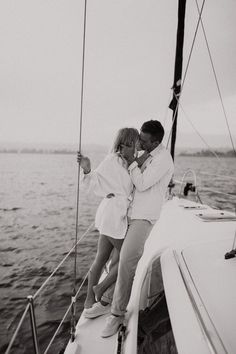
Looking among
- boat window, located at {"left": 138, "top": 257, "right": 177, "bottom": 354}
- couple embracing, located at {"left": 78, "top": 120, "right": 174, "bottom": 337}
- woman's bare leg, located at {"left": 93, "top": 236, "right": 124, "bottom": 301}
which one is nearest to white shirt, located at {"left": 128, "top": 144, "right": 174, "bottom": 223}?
couple embracing, located at {"left": 78, "top": 120, "right": 174, "bottom": 337}

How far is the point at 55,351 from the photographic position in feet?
14.3

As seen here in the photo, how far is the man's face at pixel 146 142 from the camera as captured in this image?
7.94ft

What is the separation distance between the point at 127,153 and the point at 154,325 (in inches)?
52.1

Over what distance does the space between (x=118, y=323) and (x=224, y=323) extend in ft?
3.87

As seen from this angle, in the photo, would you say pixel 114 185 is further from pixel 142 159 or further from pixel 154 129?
pixel 154 129

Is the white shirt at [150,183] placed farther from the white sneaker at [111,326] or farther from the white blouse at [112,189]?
the white sneaker at [111,326]

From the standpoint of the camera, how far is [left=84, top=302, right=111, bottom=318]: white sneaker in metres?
2.42

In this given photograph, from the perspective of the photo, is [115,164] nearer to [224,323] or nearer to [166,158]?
[166,158]

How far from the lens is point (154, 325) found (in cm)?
214

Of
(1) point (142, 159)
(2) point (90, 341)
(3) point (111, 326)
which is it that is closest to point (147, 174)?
(1) point (142, 159)

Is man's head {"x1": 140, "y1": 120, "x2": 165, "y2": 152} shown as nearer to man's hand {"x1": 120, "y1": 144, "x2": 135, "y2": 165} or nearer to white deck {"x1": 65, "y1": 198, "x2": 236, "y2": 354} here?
man's hand {"x1": 120, "y1": 144, "x2": 135, "y2": 165}

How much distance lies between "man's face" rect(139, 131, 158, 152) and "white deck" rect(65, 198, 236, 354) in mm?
833

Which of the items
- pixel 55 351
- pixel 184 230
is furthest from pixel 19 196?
pixel 184 230

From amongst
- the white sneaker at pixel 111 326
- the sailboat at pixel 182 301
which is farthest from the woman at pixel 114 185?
the white sneaker at pixel 111 326
